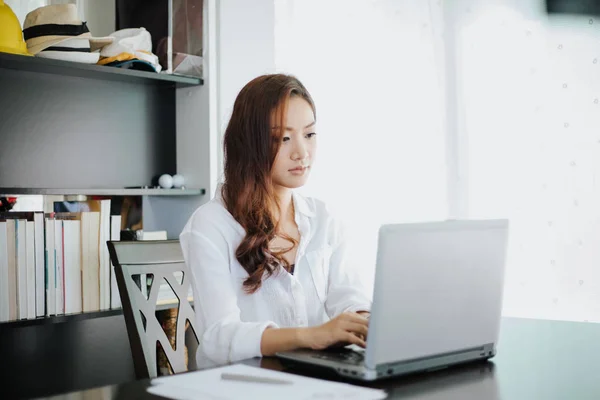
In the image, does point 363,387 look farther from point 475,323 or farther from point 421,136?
point 421,136

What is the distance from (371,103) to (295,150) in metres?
1.32

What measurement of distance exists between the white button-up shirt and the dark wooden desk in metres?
0.19

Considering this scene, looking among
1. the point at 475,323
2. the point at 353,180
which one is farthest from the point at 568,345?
the point at 353,180

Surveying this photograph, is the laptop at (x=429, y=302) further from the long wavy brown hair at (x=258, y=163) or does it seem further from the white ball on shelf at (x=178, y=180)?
the white ball on shelf at (x=178, y=180)

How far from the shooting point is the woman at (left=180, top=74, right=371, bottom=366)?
1.72 m

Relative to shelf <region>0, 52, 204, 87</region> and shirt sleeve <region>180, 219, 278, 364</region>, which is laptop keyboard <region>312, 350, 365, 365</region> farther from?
shelf <region>0, 52, 204, 87</region>

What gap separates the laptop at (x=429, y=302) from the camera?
3.80 feet

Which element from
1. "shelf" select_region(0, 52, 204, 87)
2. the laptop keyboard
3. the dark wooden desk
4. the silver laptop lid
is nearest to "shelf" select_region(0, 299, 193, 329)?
"shelf" select_region(0, 52, 204, 87)

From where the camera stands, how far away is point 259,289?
177 centimetres

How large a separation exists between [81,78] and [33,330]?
892 millimetres

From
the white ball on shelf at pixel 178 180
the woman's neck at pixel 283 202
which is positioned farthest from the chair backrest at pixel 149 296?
the white ball on shelf at pixel 178 180

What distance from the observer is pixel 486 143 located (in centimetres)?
281

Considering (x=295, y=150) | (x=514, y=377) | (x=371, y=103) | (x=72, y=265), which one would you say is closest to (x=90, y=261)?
(x=72, y=265)

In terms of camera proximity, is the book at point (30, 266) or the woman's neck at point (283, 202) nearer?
the woman's neck at point (283, 202)
